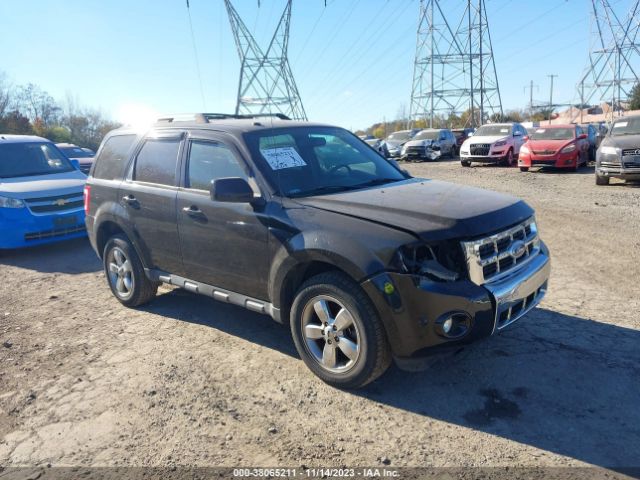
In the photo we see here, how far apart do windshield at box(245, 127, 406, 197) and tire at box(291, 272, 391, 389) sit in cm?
84

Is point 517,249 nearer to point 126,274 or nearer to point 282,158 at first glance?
point 282,158

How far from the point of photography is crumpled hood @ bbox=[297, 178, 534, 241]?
3297mm

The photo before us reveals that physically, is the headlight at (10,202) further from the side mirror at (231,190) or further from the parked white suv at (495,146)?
the parked white suv at (495,146)

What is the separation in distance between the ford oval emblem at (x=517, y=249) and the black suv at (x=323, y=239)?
16 millimetres

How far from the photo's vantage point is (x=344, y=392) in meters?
3.66

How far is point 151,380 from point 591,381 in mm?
3217

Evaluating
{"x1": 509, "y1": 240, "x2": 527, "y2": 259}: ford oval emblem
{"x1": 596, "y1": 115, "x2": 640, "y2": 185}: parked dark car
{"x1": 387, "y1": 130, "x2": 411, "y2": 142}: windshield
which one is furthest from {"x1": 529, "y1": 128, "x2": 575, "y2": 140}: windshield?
{"x1": 509, "y1": 240, "x2": 527, "y2": 259}: ford oval emblem

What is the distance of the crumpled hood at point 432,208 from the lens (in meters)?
3.30

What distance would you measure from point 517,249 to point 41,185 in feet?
25.7

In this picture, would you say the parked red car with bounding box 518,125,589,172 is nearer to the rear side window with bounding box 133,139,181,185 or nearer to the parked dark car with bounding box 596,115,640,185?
the parked dark car with bounding box 596,115,640,185

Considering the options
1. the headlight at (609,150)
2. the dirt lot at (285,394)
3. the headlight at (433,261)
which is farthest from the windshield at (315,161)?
the headlight at (609,150)

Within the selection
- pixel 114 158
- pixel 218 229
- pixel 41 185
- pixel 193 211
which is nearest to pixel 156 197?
pixel 193 211

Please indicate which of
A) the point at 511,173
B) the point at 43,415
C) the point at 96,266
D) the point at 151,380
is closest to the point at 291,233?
the point at 151,380

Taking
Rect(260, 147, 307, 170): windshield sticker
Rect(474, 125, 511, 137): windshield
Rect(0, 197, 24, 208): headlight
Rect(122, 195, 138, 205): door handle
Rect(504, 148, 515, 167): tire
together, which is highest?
Rect(260, 147, 307, 170): windshield sticker
